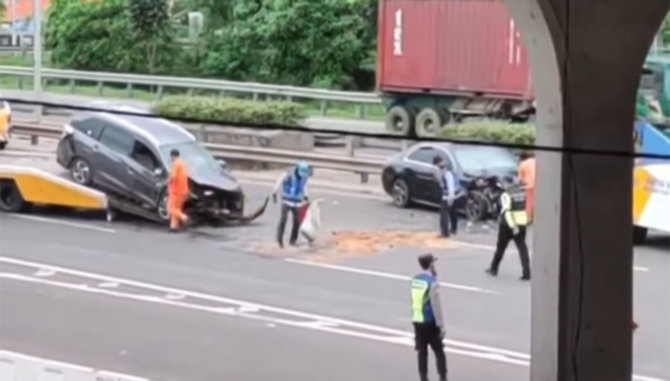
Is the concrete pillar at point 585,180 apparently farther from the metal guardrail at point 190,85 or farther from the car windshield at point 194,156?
the car windshield at point 194,156

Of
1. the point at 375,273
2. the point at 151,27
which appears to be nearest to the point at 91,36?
the point at 151,27

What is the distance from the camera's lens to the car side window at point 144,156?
1396 cm

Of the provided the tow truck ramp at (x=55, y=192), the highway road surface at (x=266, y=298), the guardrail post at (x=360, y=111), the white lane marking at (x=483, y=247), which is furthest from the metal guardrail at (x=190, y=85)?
the white lane marking at (x=483, y=247)

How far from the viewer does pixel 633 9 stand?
6684 millimetres

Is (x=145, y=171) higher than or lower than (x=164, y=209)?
higher

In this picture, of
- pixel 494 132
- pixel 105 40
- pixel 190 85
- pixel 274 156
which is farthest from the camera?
pixel 274 156

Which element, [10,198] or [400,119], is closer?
[10,198]

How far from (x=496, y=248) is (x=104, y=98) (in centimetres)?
374


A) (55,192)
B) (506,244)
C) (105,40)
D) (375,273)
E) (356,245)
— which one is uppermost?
(105,40)

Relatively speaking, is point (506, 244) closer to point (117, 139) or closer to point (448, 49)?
point (117, 139)

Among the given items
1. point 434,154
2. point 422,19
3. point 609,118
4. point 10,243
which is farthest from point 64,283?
point 422,19

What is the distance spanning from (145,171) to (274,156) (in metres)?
1.51

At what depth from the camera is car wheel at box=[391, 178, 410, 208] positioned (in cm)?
1415

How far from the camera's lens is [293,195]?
1362 centimetres
